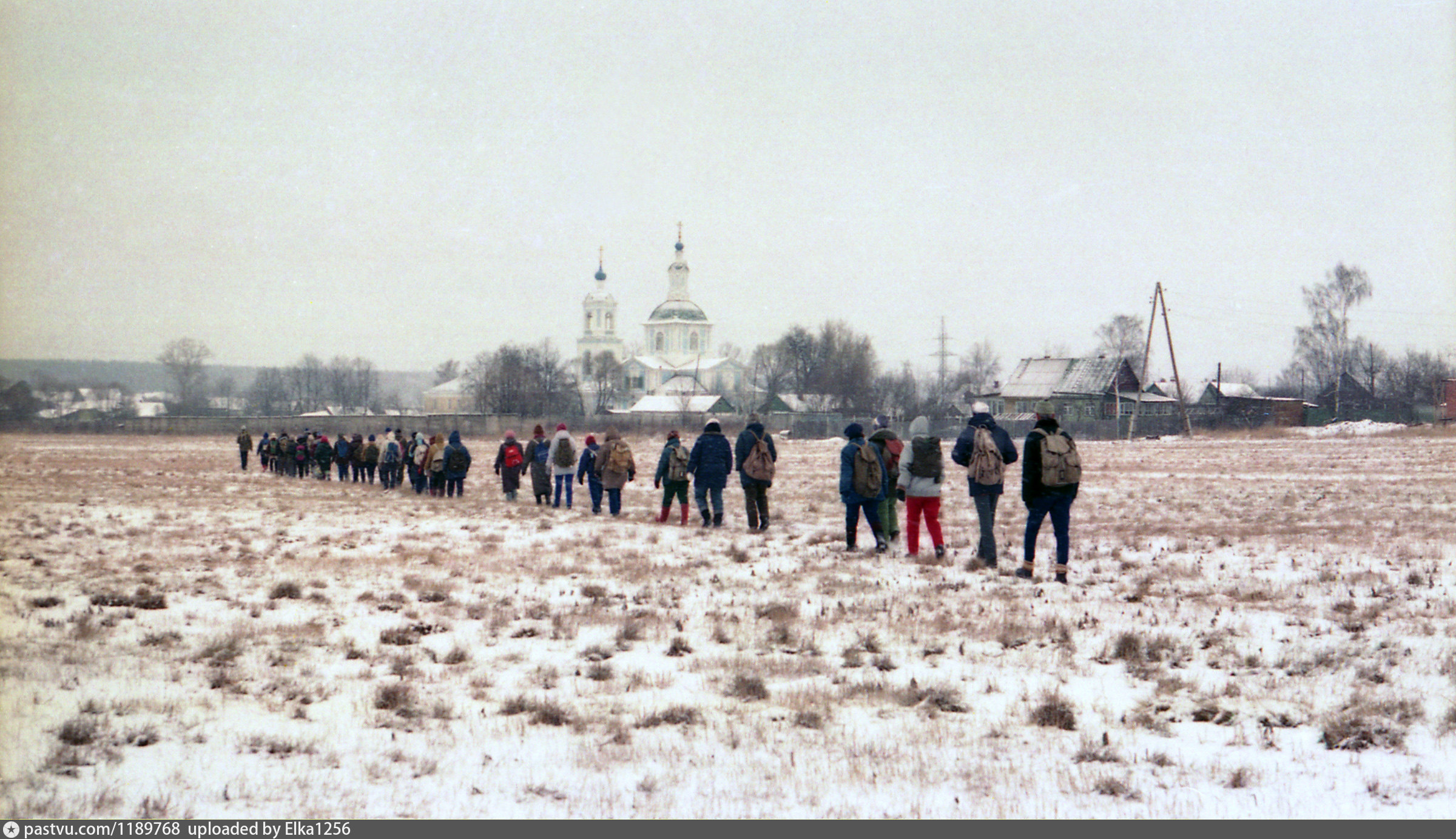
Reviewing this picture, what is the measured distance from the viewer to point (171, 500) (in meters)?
24.9

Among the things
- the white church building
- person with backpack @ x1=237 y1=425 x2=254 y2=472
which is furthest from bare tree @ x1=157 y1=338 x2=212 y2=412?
the white church building

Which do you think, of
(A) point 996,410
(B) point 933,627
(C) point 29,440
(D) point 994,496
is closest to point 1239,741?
(B) point 933,627

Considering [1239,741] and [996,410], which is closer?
[1239,741]

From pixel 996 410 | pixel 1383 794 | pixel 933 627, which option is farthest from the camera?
pixel 996 410

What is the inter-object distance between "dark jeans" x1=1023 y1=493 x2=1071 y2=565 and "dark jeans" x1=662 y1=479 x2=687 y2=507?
7.33 meters

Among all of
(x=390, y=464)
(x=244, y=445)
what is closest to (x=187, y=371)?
(x=244, y=445)

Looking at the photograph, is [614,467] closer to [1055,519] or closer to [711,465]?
[711,465]

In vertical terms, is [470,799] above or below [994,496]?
below

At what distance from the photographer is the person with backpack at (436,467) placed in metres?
25.8

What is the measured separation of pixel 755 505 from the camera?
1723cm

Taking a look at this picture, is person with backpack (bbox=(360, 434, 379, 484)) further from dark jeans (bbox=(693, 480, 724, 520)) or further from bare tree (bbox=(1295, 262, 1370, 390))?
bare tree (bbox=(1295, 262, 1370, 390))

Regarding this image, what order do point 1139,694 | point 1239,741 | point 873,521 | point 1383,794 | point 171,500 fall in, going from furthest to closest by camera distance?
point 171,500 < point 873,521 < point 1139,694 < point 1239,741 < point 1383,794
